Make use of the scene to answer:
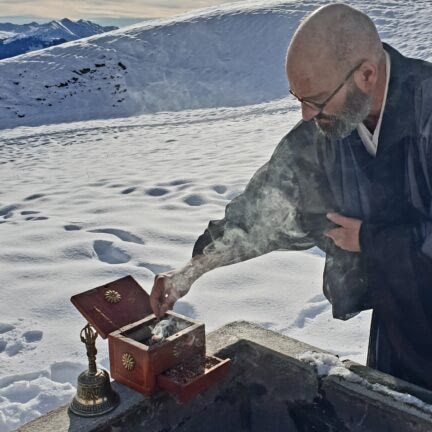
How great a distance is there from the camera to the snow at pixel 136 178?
4.23m

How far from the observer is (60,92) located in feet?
63.4

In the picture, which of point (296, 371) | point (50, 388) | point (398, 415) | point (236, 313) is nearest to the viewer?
point (398, 415)

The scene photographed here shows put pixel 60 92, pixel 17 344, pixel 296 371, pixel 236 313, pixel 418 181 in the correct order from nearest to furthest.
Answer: pixel 418 181 < pixel 296 371 < pixel 17 344 < pixel 236 313 < pixel 60 92

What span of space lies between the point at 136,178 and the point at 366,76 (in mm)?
6974

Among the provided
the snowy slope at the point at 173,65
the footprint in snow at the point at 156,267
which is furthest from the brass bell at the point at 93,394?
the snowy slope at the point at 173,65

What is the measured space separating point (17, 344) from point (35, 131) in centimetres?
1180

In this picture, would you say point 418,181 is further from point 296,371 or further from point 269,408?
point 269,408

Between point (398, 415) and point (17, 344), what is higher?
point (398, 415)

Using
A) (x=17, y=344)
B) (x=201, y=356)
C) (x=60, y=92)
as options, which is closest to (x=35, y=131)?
(x=60, y=92)

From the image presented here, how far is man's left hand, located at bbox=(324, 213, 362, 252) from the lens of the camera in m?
2.26

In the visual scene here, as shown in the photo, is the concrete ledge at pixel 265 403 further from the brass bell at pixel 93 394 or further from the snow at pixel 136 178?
the snow at pixel 136 178

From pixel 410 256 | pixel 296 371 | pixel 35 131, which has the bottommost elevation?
pixel 35 131

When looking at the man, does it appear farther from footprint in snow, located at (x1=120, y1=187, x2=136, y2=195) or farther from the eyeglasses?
footprint in snow, located at (x1=120, y1=187, x2=136, y2=195)

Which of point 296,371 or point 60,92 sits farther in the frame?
point 60,92
